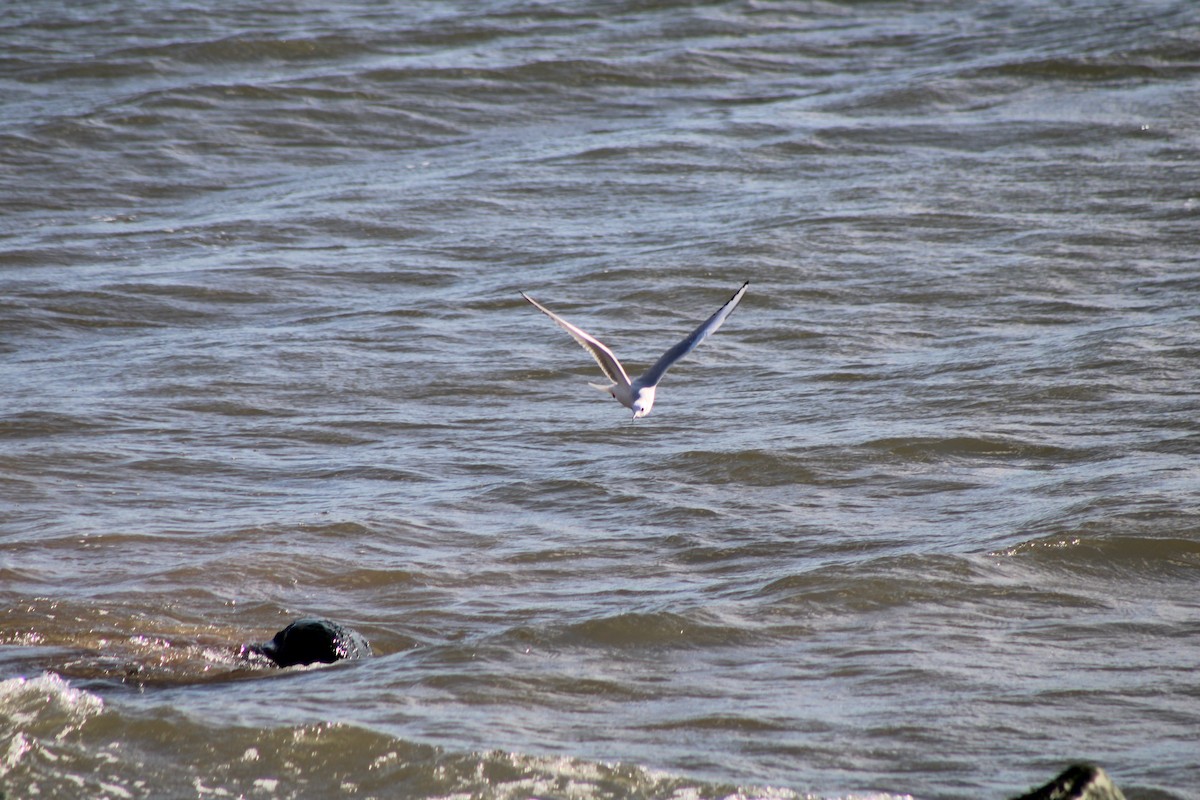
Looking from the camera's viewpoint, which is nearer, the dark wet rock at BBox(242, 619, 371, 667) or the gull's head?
the dark wet rock at BBox(242, 619, 371, 667)

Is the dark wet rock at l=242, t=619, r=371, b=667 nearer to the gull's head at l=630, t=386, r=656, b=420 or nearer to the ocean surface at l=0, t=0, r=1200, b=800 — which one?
the ocean surface at l=0, t=0, r=1200, b=800

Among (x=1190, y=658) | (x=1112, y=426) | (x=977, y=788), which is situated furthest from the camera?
(x=1112, y=426)

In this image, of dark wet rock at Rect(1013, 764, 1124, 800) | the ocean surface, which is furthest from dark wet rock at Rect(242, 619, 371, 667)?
dark wet rock at Rect(1013, 764, 1124, 800)

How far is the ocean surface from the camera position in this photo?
4.54 meters

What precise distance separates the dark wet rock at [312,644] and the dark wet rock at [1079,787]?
2.46 metres

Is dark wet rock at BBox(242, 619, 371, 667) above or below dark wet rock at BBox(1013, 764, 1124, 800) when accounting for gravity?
below

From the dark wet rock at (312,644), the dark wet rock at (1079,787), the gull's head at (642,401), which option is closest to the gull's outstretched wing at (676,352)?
the gull's head at (642,401)

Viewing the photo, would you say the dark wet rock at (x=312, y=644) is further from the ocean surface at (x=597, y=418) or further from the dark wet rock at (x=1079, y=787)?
the dark wet rock at (x=1079, y=787)

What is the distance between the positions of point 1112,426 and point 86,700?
5026 millimetres

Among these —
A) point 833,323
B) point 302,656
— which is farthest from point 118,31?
point 302,656

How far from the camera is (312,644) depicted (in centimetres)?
504

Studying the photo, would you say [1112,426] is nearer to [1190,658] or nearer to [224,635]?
[1190,658]

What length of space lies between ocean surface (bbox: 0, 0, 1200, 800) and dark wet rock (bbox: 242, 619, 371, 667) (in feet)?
0.30

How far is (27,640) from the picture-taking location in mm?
5242
